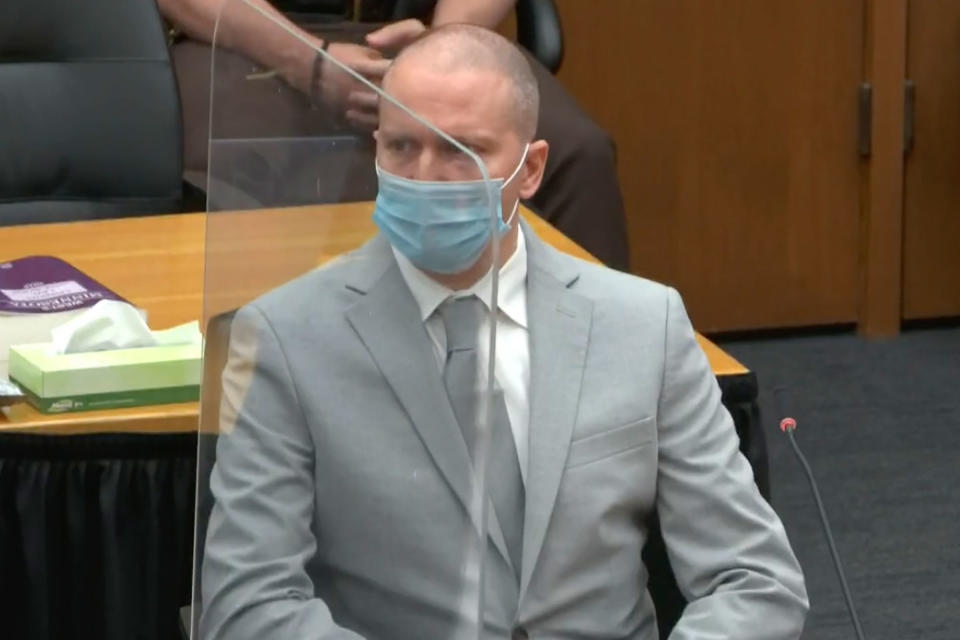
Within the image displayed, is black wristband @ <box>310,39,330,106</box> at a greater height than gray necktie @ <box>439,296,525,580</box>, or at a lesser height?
greater

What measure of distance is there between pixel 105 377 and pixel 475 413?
0.62 meters

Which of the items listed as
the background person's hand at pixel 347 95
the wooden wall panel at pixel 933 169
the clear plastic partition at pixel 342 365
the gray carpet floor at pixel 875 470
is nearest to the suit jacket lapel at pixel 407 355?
the clear plastic partition at pixel 342 365

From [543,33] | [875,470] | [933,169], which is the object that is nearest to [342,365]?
[543,33]

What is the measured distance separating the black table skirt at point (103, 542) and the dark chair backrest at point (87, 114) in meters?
1.14

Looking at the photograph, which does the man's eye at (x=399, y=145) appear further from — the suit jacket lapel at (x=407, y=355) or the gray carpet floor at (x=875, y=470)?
the gray carpet floor at (x=875, y=470)

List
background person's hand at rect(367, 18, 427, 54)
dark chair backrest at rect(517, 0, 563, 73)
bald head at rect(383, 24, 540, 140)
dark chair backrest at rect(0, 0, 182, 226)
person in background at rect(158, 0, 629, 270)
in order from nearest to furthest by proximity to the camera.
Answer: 1. bald head at rect(383, 24, 540, 140)
2. background person's hand at rect(367, 18, 427, 54)
3. dark chair backrest at rect(0, 0, 182, 226)
4. person in background at rect(158, 0, 629, 270)
5. dark chair backrest at rect(517, 0, 563, 73)

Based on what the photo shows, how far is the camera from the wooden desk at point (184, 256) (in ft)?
4.11

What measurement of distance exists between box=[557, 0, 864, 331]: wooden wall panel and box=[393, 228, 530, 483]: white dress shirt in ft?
8.59

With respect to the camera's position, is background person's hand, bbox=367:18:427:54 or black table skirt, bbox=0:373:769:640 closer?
black table skirt, bbox=0:373:769:640

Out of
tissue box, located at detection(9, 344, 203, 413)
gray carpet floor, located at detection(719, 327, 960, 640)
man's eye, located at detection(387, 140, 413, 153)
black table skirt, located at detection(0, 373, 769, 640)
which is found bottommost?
gray carpet floor, located at detection(719, 327, 960, 640)

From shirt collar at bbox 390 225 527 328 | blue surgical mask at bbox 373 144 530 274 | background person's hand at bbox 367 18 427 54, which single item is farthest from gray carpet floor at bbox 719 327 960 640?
blue surgical mask at bbox 373 144 530 274

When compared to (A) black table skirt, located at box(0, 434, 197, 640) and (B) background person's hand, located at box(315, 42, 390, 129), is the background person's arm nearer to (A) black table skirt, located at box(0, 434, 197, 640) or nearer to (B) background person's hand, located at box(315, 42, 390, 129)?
(B) background person's hand, located at box(315, 42, 390, 129)

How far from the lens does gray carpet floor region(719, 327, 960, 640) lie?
9.12 ft

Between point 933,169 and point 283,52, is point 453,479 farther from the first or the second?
point 933,169
